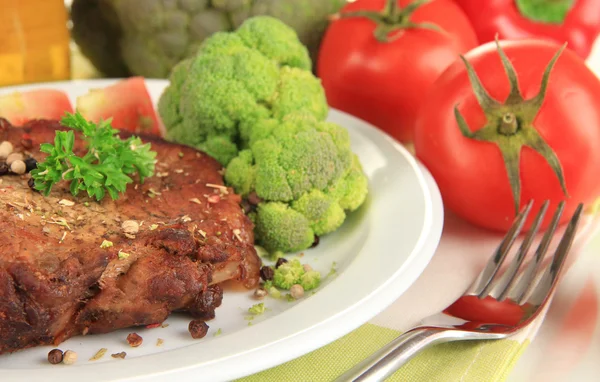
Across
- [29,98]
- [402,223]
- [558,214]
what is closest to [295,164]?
[402,223]

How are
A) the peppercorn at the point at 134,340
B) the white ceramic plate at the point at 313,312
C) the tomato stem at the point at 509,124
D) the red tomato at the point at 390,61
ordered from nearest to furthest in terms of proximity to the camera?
the white ceramic plate at the point at 313,312
the peppercorn at the point at 134,340
the tomato stem at the point at 509,124
the red tomato at the point at 390,61

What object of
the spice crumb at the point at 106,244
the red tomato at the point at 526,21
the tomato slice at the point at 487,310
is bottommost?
the tomato slice at the point at 487,310

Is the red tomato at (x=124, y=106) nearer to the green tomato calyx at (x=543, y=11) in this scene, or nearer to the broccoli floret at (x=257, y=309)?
the broccoli floret at (x=257, y=309)

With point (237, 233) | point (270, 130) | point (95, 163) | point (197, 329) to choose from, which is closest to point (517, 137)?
point (270, 130)

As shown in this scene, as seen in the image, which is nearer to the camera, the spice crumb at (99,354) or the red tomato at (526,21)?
the spice crumb at (99,354)

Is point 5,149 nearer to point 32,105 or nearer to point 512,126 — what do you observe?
point 32,105

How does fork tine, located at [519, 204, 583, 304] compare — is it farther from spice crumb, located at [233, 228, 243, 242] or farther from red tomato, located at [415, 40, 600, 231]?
spice crumb, located at [233, 228, 243, 242]

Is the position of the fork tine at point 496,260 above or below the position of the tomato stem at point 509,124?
below

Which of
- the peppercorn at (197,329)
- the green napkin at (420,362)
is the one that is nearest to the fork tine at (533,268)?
the green napkin at (420,362)
